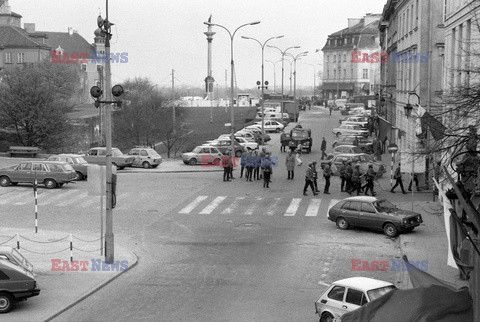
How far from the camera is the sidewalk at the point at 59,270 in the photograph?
54.9ft

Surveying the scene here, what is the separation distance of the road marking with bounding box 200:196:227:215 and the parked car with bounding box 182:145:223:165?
14160 mm

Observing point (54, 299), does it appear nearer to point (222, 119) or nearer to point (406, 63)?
point (406, 63)

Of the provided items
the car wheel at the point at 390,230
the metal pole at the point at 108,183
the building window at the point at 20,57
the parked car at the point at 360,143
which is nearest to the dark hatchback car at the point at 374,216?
the car wheel at the point at 390,230

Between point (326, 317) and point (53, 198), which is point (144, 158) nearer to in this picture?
point (53, 198)

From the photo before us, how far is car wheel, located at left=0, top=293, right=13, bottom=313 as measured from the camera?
16.4m

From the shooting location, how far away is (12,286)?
53.8 ft

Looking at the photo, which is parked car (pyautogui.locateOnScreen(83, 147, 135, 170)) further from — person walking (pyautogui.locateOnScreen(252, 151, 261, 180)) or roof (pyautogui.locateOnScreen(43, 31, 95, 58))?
roof (pyautogui.locateOnScreen(43, 31, 95, 58))

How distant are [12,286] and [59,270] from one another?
402 cm

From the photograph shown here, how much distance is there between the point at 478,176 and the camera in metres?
16.3

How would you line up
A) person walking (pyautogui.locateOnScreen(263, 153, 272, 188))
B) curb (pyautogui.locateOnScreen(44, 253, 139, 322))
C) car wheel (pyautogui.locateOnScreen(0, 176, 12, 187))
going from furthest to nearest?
car wheel (pyautogui.locateOnScreen(0, 176, 12, 187)), person walking (pyautogui.locateOnScreen(263, 153, 272, 188)), curb (pyautogui.locateOnScreen(44, 253, 139, 322))

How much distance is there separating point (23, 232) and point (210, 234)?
6850mm

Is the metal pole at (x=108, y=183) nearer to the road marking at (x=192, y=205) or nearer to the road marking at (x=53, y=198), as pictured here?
the road marking at (x=192, y=205)

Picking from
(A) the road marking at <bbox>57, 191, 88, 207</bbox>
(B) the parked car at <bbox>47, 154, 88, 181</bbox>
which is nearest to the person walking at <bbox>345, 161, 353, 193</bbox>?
(A) the road marking at <bbox>57, 191, 88, 207</bbox>

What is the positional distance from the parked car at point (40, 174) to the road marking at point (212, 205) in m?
8.20
